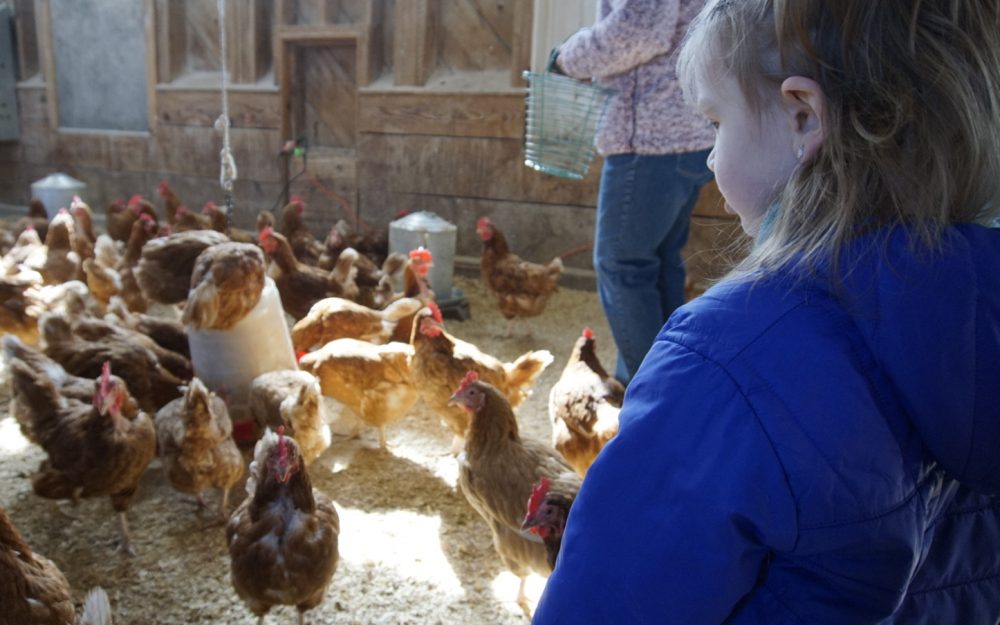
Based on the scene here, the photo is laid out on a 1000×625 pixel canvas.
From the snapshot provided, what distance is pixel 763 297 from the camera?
0.49 meters

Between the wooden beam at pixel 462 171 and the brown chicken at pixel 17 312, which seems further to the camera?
the wooden beam at pixel 462 171

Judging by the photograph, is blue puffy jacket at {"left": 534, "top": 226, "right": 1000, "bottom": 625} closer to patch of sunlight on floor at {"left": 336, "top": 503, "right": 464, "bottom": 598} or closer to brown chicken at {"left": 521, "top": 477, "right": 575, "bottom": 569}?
brown chicken at {"left": 521, "top": 477, "right": 575, "bottom": 569}

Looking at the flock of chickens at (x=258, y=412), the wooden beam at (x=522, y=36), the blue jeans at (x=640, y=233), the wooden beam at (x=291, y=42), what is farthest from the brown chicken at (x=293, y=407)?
the wooden beam at (x=291, y=42)

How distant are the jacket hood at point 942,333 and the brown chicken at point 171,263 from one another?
7.69 ft

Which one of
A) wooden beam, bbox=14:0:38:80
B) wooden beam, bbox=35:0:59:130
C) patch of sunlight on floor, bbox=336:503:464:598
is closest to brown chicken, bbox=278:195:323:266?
patch of sunlight on floor, bbox=336:503:464:598

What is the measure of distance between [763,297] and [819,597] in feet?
0.77

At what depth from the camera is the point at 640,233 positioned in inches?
74.4

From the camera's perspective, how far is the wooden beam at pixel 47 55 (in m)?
5.55

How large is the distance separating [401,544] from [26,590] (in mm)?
849

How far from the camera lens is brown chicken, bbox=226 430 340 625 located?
1344 millimetres

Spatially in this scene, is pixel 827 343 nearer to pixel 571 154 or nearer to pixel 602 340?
pixel 571 154

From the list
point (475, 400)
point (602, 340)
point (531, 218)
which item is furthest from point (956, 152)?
point (531, 218)

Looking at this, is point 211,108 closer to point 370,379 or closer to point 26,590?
point 370,379

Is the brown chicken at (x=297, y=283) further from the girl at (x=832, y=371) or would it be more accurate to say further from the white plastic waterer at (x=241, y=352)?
the girl at (x=832, y=371)
